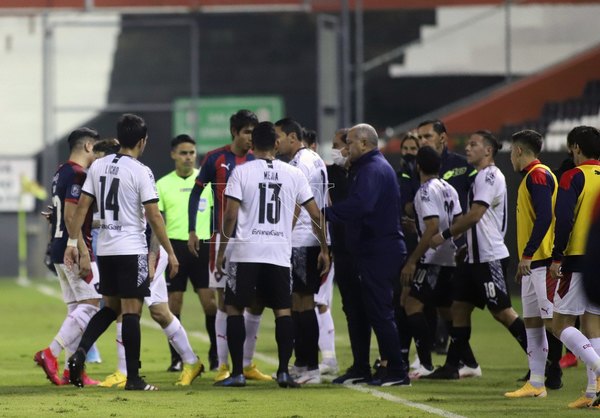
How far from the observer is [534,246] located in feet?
35.8

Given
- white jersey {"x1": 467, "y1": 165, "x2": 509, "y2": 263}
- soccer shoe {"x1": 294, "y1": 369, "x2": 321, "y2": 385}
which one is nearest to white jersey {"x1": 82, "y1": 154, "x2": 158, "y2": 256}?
soccer shoe {"x1": 294, "y1": 369, "x2": 321, "y2": 385}

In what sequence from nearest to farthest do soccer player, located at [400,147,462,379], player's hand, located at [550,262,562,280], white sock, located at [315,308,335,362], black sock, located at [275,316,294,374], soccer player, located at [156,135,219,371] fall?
player's hand, located at [550,262,562,280] < black sock, located at [275,316,294,374] < soccer player, located at [400,147,462,379] < white sock, located at [315,308,335,362] < soccer player, located at [156,135,219,371]

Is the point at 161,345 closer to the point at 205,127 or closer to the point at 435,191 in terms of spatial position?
the point at 435,191

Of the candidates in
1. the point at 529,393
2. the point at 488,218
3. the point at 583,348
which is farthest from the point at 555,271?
the point at 488,218

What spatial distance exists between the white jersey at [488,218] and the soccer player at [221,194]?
1.98 meters

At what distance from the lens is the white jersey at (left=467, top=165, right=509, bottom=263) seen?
12410 mm

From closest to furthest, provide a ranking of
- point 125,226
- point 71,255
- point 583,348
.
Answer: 1. point 583,348
2. point 125,226
3. point 71,255

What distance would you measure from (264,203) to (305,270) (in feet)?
3.41

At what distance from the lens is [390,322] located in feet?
39.3

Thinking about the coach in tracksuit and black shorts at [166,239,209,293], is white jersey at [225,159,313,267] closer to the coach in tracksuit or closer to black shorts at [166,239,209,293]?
the coach in tracksuit

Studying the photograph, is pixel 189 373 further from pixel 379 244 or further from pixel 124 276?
pixel 379 244

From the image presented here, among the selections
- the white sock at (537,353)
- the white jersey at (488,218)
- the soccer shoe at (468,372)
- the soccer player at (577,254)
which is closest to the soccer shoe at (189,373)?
the soccer shoe at (468,372)

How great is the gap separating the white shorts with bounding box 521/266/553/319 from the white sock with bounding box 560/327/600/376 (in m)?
0.66

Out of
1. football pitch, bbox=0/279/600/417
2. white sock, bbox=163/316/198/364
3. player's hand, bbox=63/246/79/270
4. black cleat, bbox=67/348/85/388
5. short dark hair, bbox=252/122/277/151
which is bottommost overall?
football pitch, bbox=0/279/600/417
